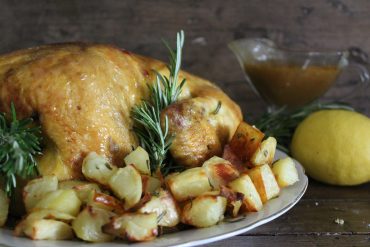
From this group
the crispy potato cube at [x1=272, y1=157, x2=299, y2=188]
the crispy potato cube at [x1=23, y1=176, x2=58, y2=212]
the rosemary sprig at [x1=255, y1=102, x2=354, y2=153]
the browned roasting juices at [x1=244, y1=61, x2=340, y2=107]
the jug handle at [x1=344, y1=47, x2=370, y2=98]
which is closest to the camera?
the crispy potato cube at [x1=23, y1=176, x2=58, y2=212]

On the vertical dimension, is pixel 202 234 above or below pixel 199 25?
below

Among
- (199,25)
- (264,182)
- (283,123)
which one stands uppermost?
(199,25)

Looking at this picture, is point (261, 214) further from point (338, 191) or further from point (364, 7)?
point (364, 7)

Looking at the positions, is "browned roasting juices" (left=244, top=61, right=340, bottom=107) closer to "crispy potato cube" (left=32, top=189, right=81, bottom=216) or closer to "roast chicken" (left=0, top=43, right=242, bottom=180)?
"roast chicken" (left=0, top=43, right=242, bottom=180)

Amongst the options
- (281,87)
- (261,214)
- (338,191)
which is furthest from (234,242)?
(281,87)

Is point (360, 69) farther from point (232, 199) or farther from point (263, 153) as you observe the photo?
point (232, 199)

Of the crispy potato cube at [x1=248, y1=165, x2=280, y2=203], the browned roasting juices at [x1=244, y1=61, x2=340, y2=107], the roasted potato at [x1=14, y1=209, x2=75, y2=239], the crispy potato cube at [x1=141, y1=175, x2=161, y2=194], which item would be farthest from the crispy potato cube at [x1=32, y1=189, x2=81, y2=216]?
the browned roasting juices at [x1=244, y1=61, x2=340, y2=107]

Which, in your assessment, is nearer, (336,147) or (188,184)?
(188,184)

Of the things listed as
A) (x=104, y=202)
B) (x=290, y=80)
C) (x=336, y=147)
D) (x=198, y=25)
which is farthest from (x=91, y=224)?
(x=198, y=25)
